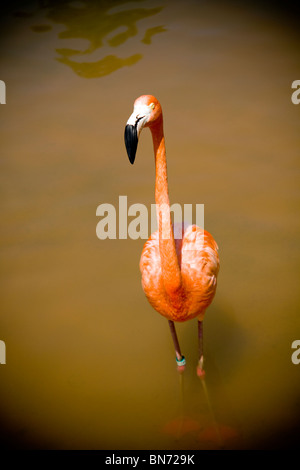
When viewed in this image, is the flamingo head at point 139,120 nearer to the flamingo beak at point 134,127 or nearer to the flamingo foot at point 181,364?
the flamingo beak at point 134,127

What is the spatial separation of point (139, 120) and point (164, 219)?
1.66 ft

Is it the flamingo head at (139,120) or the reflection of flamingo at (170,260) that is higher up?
the flamingo head at (139,120)

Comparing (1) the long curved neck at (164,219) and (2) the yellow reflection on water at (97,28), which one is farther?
(2) the yellow reflection on water at (97,28)

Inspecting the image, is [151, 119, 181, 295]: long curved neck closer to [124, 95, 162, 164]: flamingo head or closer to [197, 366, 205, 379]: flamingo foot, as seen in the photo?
[124, 95, 162, 164]: flamingo head

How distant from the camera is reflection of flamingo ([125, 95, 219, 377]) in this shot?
6.86 feet

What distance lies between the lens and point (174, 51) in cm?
599

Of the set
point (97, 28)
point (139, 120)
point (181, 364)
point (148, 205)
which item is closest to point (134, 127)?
point (139, 120)

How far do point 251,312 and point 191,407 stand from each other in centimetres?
85

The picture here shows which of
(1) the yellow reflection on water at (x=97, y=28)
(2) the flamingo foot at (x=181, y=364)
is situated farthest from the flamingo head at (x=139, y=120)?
(1) the yellow reflection on water at (x=97, y=28)

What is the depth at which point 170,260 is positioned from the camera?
2.17 meters

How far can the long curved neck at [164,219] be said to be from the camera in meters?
2.10

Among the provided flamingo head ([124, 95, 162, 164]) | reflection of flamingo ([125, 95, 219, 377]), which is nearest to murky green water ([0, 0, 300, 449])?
reflection of flamingo ([125, 95, 219, 377])
